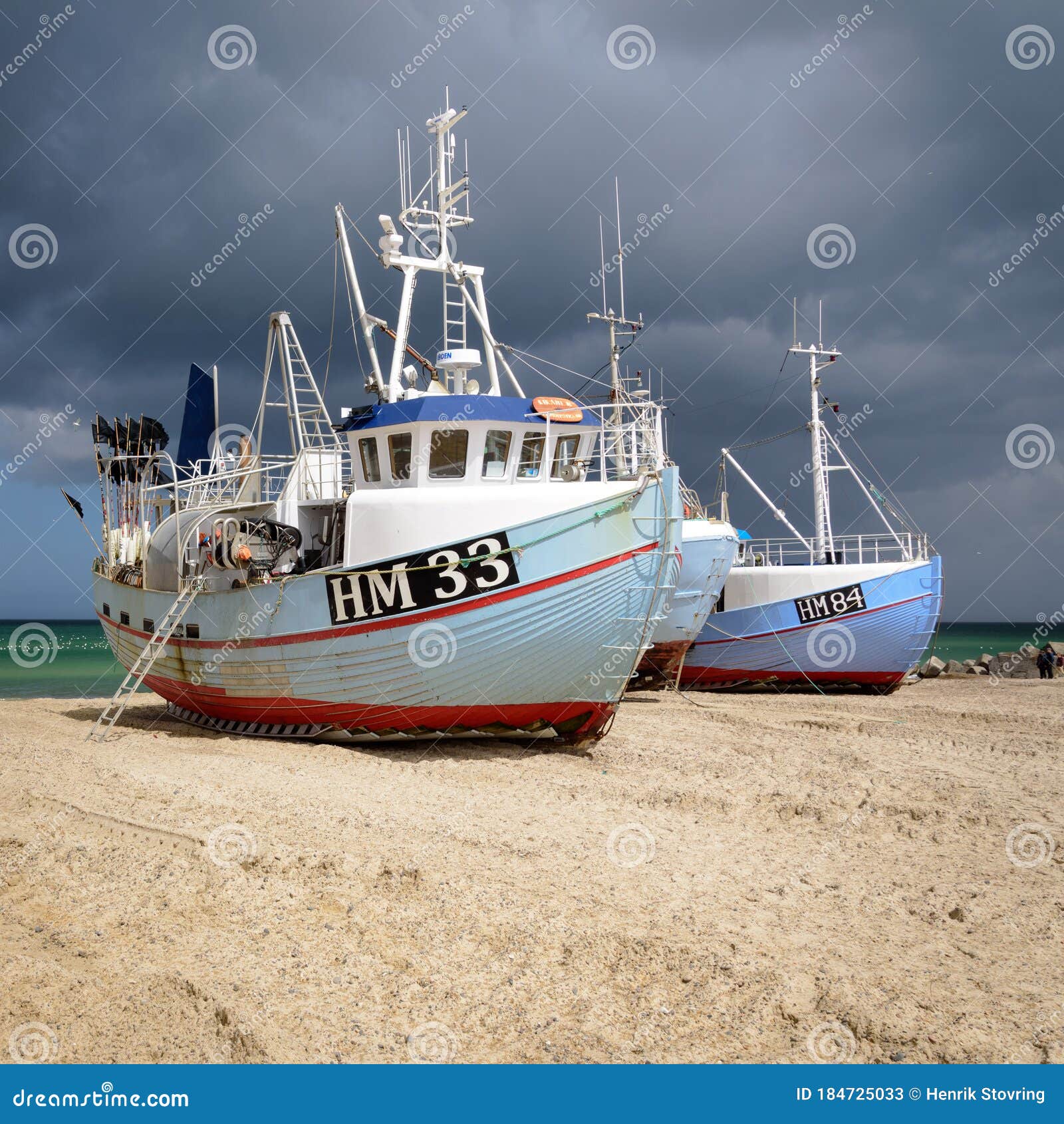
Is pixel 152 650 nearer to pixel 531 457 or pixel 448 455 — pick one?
pixel 448 455

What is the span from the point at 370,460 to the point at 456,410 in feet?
5.52

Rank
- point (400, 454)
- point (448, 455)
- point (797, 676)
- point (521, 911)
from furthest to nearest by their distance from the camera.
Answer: point (797, 676), point (400, 454), point (448, 455), point (521, 911)

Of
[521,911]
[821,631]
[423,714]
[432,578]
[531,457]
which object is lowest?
[821,631]

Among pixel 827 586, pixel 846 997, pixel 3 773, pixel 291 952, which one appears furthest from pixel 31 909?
pixel 827 586

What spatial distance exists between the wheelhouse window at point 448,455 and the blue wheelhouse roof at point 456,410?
0.81 feet

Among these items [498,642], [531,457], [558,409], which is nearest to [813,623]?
[531,457]

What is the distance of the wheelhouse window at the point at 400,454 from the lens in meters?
12.2

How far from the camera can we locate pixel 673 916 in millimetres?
6199

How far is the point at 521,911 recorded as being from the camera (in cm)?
618

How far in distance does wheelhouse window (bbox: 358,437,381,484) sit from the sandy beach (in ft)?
13.2

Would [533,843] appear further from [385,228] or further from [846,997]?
[385,228]

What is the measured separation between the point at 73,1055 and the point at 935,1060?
169 inches

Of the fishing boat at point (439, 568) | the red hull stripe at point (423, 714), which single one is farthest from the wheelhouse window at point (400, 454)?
the red hull stripe at point (423, 714)

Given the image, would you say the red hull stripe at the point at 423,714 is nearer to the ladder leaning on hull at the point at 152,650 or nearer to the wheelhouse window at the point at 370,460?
the ladder leaning on hull at the point at 152,650
